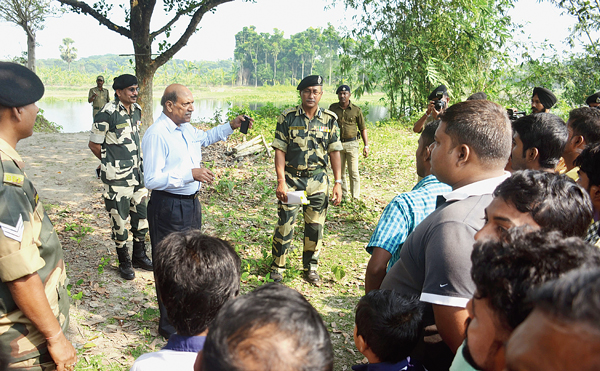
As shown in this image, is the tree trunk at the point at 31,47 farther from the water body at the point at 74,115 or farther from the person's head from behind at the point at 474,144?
the person's head from behind at the point at 474,144

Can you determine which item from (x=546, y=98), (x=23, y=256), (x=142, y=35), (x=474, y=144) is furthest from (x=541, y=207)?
(x=142, y=35)

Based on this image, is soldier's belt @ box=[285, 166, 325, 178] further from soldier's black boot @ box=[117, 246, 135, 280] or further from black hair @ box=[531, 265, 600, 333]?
black hair @ box=[531, 265, 600, 333]

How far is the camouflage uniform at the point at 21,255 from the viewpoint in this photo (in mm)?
1637

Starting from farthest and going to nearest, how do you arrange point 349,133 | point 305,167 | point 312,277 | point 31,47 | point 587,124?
point 31,47
point 349,133
point 312,277
point 305,167
point 587,124

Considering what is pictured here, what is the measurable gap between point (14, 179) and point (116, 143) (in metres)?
2.95

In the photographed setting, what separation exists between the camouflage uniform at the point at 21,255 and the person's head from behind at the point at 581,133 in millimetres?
3624

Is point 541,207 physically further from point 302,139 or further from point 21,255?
point 302,139

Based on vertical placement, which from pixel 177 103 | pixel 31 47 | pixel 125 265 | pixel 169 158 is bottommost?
pixel 125 265

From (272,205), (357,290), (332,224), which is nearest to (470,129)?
(357,290)

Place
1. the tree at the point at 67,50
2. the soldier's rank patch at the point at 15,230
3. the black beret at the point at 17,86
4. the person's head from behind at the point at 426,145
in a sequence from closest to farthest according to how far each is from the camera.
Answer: the soldier's rank patch at the point at 15,230
the black beret at the point at 17,86
the person's head from behind at the point at 426,145
the tree at the point at 67,50

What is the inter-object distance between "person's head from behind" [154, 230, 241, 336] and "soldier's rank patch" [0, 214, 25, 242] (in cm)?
61

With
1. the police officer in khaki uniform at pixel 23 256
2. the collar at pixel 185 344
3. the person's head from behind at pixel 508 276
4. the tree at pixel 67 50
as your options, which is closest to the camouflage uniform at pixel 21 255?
the police officer in khaki uniform at pixel 23 256

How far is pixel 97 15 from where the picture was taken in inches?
336

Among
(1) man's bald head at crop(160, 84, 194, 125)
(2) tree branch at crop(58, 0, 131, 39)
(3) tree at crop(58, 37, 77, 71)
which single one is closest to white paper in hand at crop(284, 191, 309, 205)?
(1) man's bald head at crop(160, 84, 194, 125)
